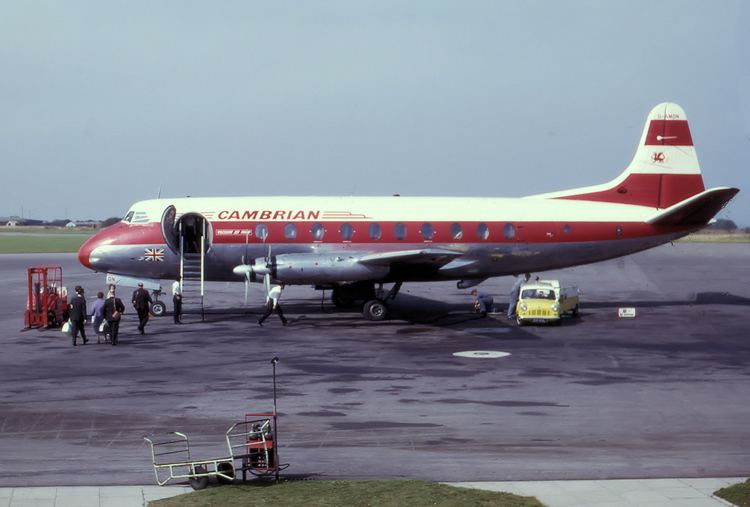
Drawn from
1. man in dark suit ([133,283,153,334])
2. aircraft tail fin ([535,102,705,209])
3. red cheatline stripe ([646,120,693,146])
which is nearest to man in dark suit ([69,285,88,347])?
man in dark suit ([133,283,153,334])

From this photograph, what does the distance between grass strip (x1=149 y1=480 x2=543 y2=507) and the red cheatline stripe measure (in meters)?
28.6

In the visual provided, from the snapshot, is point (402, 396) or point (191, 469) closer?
point (191, 469)

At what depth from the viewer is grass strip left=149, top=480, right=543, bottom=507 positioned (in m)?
12.7

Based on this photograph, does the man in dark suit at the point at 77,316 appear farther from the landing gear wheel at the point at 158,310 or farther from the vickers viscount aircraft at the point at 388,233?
the landing gear wheel at the point at 158,310

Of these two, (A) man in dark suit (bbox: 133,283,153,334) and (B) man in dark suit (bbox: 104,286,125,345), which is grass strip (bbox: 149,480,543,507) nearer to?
(B) man in dark suit (bbox: 104,286,125,345)

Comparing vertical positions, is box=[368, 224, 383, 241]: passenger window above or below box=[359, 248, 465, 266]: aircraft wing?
above

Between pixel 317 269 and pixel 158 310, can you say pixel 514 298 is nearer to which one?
pixel 317 269

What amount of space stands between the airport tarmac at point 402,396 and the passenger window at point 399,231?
3.48m

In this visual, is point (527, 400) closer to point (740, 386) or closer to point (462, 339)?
point (740, 386)

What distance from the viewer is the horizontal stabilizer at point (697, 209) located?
113 ft

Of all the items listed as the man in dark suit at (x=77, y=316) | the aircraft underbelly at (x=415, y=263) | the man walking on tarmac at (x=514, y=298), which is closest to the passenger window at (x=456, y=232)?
the aircraft underbelly at (x=415, y=263)

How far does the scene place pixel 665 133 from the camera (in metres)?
38.6

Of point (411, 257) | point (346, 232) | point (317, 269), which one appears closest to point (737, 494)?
point (411, 257)

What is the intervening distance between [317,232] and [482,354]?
35.9ft
